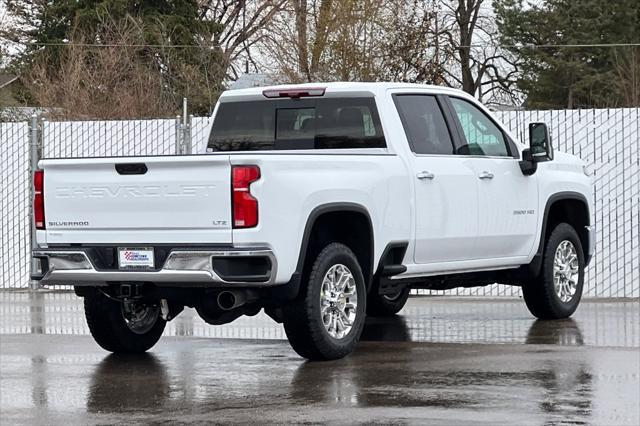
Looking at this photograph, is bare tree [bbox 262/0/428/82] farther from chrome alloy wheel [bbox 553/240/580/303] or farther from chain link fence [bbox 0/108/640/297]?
chrome alloy wheel [bbox 553/240/580/303]

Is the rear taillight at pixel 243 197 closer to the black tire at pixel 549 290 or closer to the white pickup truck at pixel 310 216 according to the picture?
the white pickup truck at pixel 310 216

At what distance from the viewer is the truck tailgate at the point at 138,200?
34.7 ft

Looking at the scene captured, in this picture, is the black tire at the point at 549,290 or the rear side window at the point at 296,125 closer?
the rear side window at the point at 296,125

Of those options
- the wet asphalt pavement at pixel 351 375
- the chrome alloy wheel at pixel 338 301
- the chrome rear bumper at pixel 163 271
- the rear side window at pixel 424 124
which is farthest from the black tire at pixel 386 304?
the chrome rear bumper at pixel 163 271

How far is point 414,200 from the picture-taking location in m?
12.0

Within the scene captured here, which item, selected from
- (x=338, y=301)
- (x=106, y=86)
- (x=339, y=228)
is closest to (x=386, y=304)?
(x=339, y=228)

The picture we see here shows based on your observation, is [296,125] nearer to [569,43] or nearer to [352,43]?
[352,43]

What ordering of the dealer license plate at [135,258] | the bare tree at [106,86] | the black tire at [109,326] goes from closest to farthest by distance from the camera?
the dealer license plate at [135,258] → the black tire at [109,326] → the bare tree at [106,86]

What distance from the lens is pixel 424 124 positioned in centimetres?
1262

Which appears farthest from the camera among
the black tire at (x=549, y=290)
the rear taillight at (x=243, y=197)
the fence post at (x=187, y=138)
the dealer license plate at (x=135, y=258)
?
the fence post at (x=187, y=138)

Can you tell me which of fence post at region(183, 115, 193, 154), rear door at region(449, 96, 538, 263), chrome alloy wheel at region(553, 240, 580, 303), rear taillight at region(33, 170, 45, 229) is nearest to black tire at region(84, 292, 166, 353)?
rear taillight at region(33, 170, 45, 229)

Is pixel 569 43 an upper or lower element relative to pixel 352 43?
upper

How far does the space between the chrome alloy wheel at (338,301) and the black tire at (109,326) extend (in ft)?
5.65

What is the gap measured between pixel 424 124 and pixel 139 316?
2.79m
